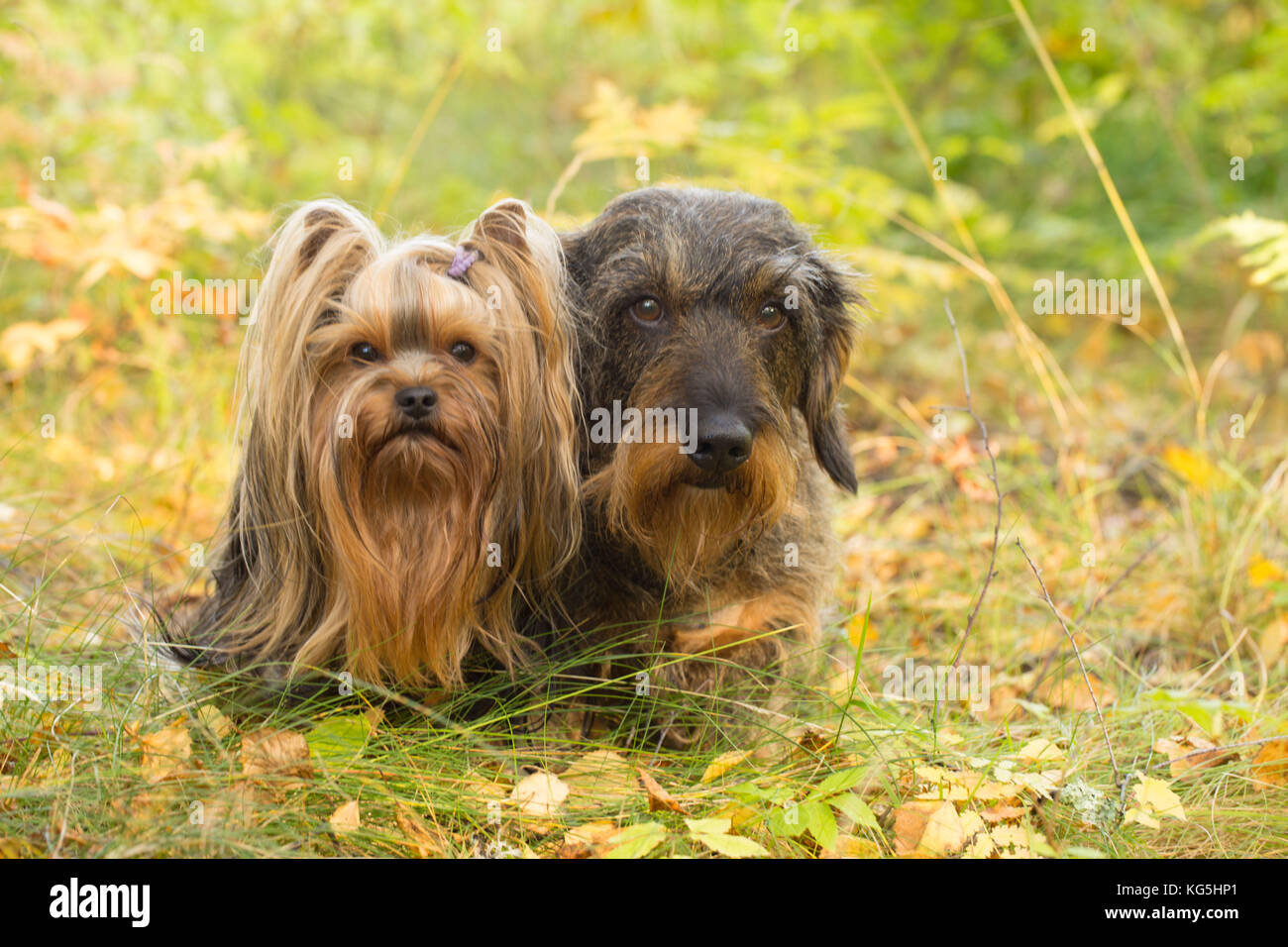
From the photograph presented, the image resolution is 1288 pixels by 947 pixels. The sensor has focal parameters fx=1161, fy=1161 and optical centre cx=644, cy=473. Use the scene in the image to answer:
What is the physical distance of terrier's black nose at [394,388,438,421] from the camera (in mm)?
2590

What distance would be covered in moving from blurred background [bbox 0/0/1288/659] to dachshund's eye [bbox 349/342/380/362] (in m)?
0.54

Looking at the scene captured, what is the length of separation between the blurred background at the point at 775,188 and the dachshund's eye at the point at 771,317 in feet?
1.95

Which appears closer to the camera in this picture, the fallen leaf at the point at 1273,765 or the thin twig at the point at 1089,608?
the fallen leaf at the point at 1273,765

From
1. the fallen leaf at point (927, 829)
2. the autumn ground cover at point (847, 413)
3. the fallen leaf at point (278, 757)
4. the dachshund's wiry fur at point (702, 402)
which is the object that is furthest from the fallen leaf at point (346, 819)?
the fallen leaf at point (927, 829)

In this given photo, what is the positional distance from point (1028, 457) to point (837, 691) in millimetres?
2476

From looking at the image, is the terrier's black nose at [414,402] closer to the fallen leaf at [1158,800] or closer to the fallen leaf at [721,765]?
the fallen leaf at [721,765]

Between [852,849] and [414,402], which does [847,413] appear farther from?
[414,402]

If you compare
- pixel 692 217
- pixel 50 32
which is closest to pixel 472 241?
pixel 692 217

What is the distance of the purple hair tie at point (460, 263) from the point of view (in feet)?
9.11

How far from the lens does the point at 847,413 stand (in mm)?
5809

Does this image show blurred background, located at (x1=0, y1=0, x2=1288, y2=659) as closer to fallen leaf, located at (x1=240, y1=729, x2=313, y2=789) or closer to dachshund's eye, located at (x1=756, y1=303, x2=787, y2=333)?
dachshund's eye, located at (x1=756, y1=303, x2=787, y2=333)

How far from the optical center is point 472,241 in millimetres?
2869

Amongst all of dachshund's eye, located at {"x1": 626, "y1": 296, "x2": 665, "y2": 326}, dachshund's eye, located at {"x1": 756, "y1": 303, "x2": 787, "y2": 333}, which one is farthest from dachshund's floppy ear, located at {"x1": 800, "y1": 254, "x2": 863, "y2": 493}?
dachshund's eye, located at {"x1": 626, "y1": 296, "x2": 665, "y2": 326}

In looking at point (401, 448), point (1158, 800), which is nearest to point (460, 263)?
point (401, 448)
